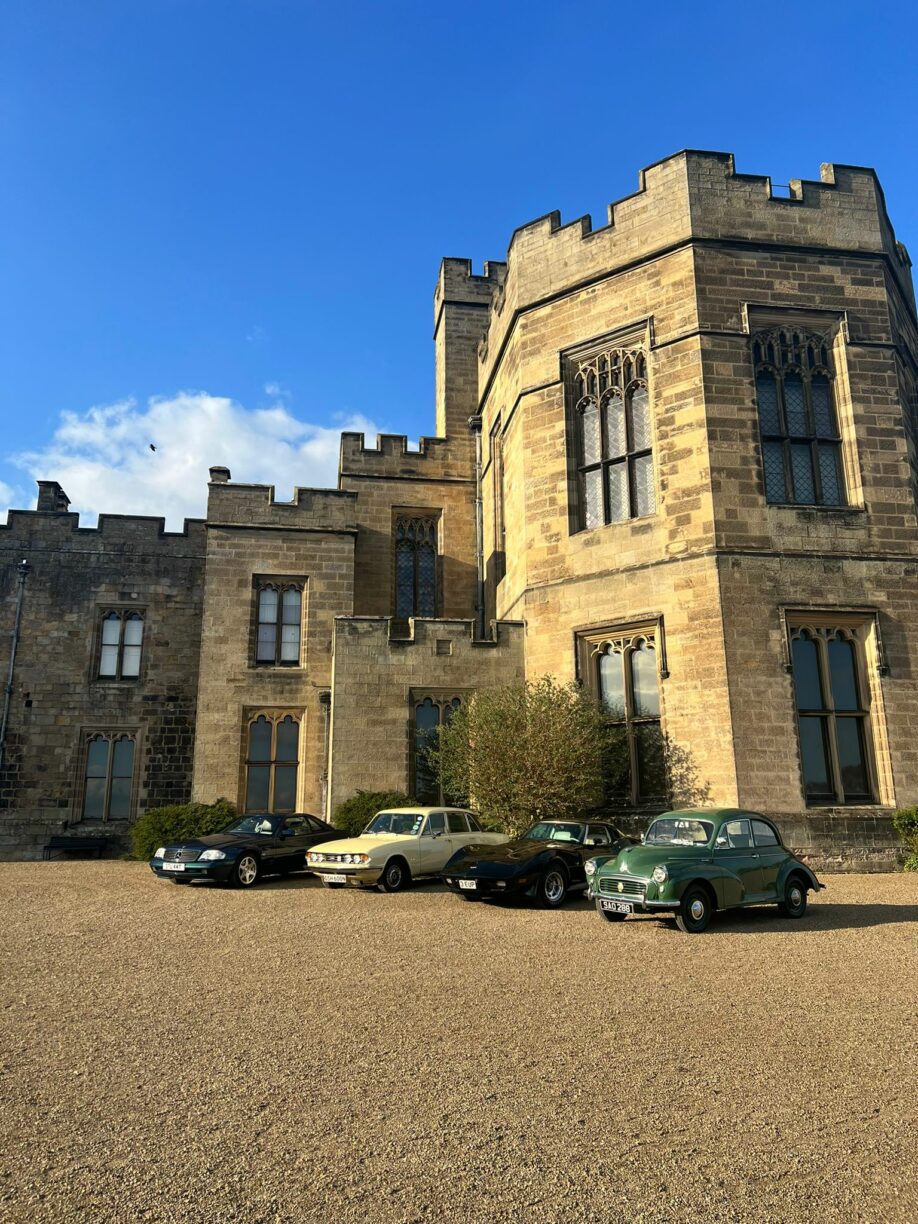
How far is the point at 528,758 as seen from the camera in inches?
550

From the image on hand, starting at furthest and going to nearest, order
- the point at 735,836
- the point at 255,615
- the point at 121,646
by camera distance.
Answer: the point at 121,646, the point at 255,615, the point at 735,836

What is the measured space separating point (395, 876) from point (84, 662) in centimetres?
1187

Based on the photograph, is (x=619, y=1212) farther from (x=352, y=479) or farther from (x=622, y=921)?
(x=352, y=479)

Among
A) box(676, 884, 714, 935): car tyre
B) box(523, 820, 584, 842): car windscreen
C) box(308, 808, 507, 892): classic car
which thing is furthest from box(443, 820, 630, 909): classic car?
box(676, 884, 714, 935): car tyre

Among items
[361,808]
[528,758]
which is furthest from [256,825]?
[528,758]

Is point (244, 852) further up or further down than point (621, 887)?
further up

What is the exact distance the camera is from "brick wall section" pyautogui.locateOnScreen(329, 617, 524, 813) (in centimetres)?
1612

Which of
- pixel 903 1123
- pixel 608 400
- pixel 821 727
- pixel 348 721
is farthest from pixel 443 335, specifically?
pixel 903 1123

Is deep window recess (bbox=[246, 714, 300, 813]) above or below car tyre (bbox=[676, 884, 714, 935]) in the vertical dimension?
above

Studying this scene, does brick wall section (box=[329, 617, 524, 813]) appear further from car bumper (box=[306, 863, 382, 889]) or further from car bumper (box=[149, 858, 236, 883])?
car bumper (box=[306, 863, 382, 889])

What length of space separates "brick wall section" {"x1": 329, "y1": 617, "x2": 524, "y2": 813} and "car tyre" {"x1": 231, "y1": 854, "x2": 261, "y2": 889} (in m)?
3.06

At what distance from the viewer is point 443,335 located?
25.2m

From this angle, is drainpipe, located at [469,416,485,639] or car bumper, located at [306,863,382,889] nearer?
car bumper, located at [306,863,382,889]

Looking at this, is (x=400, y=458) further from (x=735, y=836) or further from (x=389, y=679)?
(x=735, y=836)
